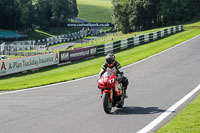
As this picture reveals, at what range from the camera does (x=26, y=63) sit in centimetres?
2688

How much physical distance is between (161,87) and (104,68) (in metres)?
4.91

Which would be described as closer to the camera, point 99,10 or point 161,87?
point 161,87

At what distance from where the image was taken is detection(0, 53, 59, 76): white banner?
25.1 meters

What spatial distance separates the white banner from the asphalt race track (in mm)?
11036

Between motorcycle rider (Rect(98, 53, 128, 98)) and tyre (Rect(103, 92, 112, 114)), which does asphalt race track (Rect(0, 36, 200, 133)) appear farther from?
motorcycle rider (Rect(98, 53, 128, 98))

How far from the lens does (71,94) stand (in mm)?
13484

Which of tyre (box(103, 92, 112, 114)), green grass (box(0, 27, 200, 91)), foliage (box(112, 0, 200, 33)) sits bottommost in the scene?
green grass (box(0, 27, 200, 91))

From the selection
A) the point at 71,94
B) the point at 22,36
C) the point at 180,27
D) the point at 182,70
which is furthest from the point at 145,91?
the point at 22,36

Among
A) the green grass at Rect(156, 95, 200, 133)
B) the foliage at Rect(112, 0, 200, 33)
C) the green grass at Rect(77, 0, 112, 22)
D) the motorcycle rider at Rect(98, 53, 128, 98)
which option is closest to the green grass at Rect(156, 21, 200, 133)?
the green grass at Rect(156, 95, 200, 133)

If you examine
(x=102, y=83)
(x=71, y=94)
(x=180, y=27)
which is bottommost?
(x=71, y=94)

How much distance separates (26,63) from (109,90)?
1846cm

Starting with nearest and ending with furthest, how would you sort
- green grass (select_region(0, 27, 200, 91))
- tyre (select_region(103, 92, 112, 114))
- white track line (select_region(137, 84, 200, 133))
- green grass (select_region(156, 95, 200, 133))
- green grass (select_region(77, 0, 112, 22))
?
1. green grass (select_region(156, 95, 200, 133))
2. white track line (select_region(137, 84, 200, 133))
3. tyre (select_region(103, 92, 112, 114))
4. green grass (select_region(0, 27, 200, 91))
5. green grass (select_region(77, 0, 112, 22))

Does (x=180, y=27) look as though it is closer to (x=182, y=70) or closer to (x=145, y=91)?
(x=182, y=70)

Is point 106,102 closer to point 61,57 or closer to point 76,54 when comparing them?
point 61,57
